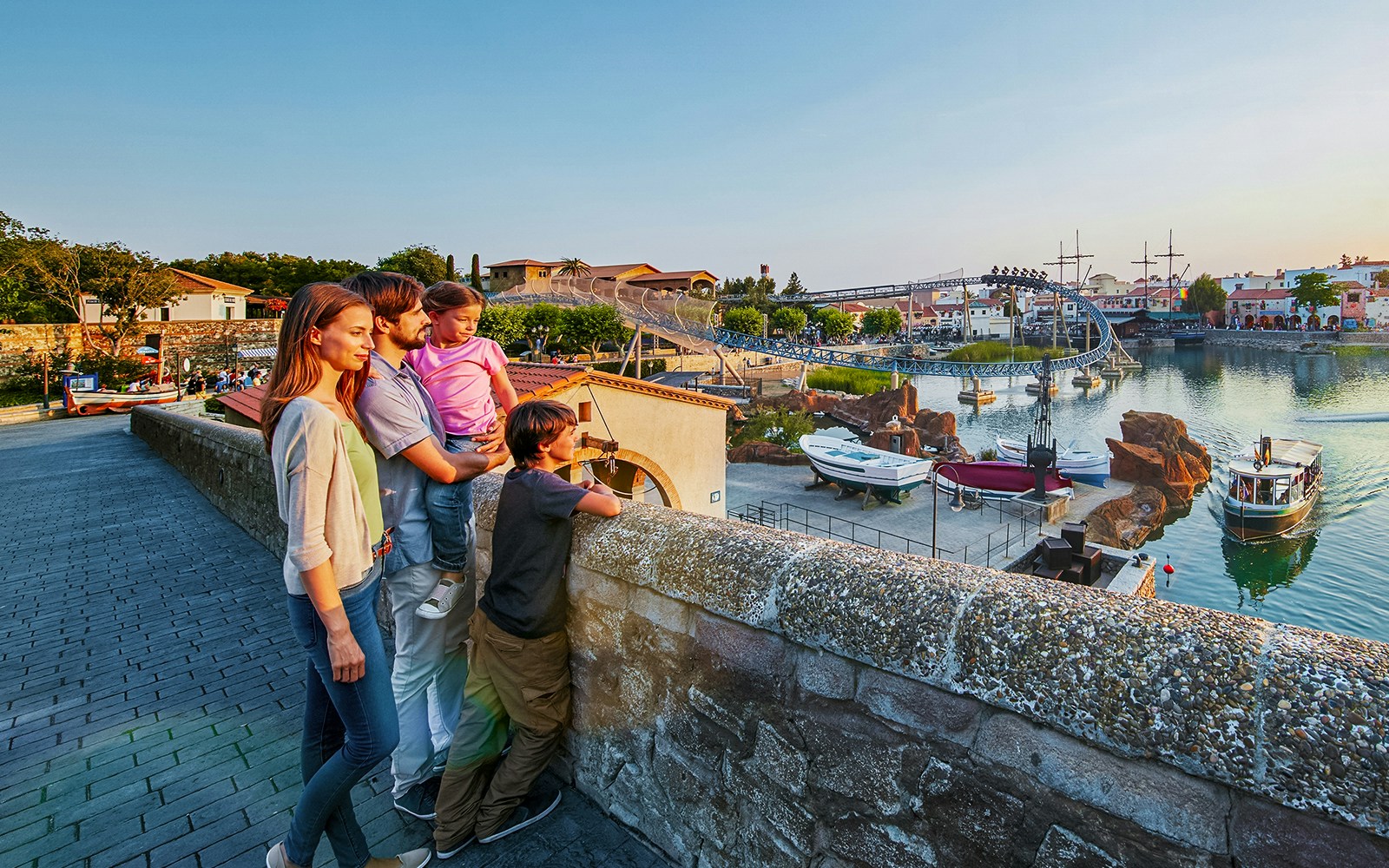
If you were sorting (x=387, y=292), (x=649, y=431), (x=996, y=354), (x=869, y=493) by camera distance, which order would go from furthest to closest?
(x=996, y=354) < (x=869, y=493) < (x=649, y=431) < (x=387, y=292)

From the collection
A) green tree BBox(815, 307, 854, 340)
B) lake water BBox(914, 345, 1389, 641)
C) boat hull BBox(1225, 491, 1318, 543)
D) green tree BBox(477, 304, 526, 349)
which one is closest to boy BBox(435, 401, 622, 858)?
lake water BBox(914, 345, 1389, 641)

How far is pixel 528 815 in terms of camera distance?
2.47m

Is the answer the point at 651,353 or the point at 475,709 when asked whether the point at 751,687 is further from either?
the point at 651,353

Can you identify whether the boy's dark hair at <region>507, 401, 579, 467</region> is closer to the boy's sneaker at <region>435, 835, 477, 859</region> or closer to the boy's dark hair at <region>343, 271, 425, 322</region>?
the boy's dark hair at <region>343, 271, 425, 322</region>

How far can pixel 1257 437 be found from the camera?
126 feet

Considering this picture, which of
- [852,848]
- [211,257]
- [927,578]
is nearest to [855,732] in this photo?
[852,848]

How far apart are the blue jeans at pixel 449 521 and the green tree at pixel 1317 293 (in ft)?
461

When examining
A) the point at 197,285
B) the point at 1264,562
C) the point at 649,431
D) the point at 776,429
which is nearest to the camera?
the point at 649,431

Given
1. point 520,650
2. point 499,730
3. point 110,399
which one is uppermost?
point 110,399

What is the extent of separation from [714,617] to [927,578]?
63cm

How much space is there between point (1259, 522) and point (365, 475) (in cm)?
2764

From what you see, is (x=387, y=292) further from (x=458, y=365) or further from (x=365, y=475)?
(x=365, y=475)

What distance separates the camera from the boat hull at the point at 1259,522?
73.2ft

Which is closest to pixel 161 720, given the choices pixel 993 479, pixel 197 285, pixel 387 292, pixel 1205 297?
pixel 387 292
